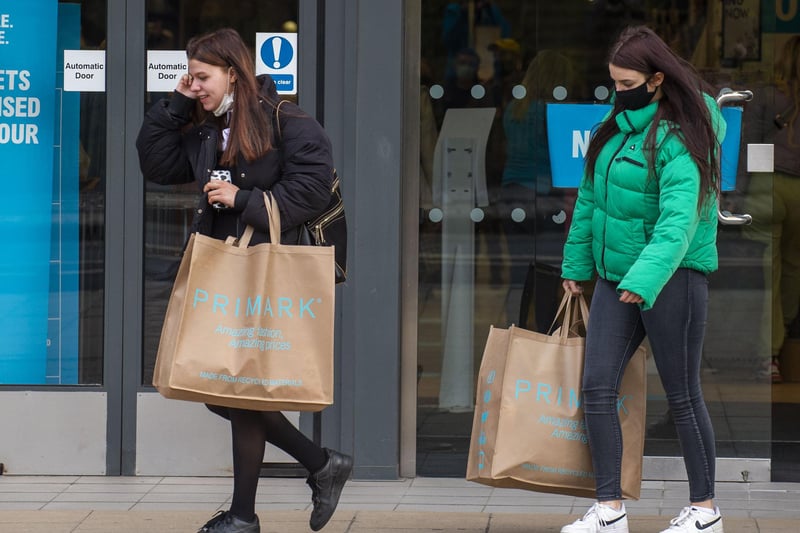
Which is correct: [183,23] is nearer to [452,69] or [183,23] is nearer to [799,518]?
[452,69]

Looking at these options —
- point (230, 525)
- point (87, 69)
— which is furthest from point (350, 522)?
point (87, 69)

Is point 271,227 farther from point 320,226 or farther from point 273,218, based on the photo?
point 320,226

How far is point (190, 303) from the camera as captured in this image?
450 cm

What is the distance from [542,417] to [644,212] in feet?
2.51

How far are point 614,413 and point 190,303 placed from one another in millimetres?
1452

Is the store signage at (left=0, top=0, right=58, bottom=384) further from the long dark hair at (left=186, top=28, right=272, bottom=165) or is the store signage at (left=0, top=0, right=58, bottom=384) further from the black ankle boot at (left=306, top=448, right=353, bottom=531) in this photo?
the black ankle boot at (left=306, top=448, right=353, bottom=531)

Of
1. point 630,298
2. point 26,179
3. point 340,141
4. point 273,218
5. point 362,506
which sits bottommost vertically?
point 362,506

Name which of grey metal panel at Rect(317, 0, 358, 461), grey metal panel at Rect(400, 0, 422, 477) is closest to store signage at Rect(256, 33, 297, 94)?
grey metal panel at Rect(317, 0, 358, 461)

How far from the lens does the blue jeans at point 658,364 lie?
474cm

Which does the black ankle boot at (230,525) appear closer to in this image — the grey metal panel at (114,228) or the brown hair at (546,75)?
the grey metal panel at (114,228)

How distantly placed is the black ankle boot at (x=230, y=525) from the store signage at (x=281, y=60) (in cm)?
212

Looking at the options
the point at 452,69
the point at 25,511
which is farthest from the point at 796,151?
the point at 25,511

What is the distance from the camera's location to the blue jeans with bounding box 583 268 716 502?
15.6 feet

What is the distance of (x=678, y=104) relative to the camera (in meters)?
4.70
